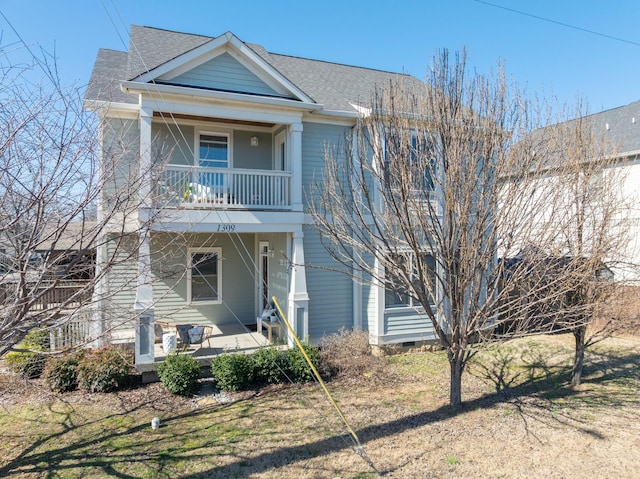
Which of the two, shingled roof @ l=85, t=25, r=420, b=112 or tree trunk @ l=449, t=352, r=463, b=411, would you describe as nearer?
tree trunk @ l=449, t=352, r=463, b=411

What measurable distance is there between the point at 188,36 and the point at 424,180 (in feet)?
33.7

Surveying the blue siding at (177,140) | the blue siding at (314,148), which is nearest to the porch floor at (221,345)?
the blue siding at (314,148)

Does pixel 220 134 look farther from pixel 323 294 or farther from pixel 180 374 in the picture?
pixel 180 374

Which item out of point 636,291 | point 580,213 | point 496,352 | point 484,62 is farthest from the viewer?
point 496,352

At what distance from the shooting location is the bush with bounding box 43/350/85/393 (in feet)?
26.5

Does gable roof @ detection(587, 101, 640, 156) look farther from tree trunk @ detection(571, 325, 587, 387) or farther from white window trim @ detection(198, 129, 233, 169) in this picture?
white window trim @ detection(198, 129, 233, 169)

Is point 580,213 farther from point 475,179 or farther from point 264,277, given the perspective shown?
point 264,277

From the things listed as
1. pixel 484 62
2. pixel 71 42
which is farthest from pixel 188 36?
pixel 484 62

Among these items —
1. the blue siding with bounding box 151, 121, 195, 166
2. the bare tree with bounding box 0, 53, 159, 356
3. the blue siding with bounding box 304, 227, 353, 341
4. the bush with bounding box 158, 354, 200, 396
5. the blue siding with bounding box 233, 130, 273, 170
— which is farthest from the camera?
the blue siding with bounding box 233, 130, 273, 170

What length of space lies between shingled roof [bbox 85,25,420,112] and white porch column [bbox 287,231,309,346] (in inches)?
156

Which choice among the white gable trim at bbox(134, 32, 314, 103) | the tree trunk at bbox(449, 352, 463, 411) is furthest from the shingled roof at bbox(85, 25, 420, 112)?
the tree trunk at bbox(449, 352, 463, 411)

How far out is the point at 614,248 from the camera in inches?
309

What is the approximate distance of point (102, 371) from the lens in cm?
817

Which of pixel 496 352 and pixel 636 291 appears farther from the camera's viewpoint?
pixel 496 352
